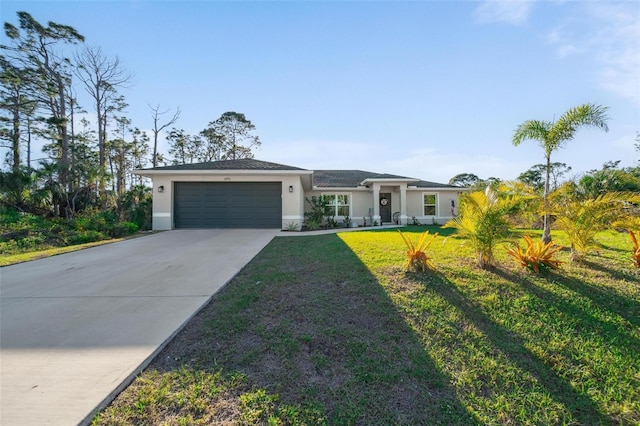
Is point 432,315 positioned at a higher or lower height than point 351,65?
lower

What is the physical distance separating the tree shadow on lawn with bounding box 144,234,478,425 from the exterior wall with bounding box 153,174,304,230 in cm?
923

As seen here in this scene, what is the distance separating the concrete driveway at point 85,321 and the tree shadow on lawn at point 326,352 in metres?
0.39

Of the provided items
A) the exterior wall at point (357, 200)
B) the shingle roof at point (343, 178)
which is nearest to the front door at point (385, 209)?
the exterior wall at point (357, 200)

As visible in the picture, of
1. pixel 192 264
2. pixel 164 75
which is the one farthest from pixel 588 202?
pixel 164 75

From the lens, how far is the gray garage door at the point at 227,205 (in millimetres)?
13742

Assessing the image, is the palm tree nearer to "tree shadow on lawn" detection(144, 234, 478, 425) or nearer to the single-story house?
"tree shadow on lawn" detection(144, 234, 478, 425)

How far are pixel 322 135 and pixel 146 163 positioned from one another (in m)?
22.3

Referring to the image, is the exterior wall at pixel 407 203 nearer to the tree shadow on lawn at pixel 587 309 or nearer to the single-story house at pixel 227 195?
the single-story house at pixel 227 195

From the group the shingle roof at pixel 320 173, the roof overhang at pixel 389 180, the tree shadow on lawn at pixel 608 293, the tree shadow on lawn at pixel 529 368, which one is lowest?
the tree shadow on lawn at pixel 529 368

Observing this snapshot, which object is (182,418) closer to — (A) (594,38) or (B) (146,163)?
(A) (594,38)

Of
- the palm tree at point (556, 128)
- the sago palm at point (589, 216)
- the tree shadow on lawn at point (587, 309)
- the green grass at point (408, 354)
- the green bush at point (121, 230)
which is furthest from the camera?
the green bush at point (121, 230)

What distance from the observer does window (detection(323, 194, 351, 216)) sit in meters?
16.9

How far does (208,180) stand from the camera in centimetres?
1362

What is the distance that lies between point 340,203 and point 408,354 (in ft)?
47.1
